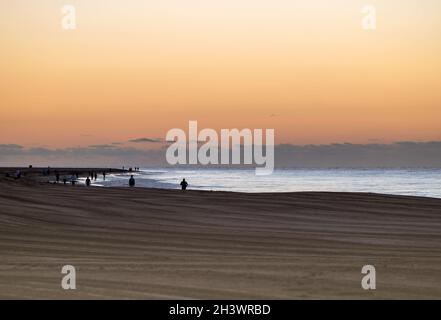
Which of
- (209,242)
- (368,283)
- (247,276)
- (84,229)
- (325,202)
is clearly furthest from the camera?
(325,202)

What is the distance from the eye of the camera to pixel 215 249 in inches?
545

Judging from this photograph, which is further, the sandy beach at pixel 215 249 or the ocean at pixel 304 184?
the ocean at pixel 304 184

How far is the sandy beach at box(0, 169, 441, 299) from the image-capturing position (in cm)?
934

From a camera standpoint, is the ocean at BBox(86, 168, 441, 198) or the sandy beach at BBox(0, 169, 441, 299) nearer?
the sandy beach at BBox(0, 169, 441, 299)

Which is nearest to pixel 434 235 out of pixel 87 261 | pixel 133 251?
pixel 133 251

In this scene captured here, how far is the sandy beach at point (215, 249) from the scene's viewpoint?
9336 mm

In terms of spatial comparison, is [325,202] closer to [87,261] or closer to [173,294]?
[87,261]

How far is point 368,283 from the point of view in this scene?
9.64 metres

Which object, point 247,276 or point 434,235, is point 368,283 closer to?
point 247,276

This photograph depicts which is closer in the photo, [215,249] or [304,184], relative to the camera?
[215,249]
